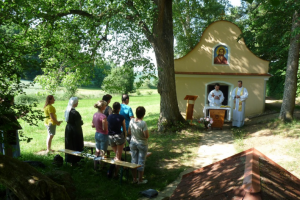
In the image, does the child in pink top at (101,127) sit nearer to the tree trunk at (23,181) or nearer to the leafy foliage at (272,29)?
the tree trunk at (23,181)

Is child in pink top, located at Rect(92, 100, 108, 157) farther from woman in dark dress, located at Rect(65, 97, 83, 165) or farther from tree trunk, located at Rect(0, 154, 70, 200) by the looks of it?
tree trunk, located at Rect(0, 154, 70, 200)

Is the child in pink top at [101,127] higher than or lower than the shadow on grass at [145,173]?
higher

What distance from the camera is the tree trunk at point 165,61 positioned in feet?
36.4

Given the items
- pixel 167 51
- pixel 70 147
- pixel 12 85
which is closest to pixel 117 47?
pixel 167 51

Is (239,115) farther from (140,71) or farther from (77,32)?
(77,32)

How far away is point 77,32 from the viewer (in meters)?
10.5

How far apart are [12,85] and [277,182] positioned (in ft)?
11.6

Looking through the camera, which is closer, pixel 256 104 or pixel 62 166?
pixel 62 166

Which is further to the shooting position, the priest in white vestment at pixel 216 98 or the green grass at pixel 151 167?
the priest in white vestment at pixel 216 98

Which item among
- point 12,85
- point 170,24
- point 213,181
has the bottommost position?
point 213,181

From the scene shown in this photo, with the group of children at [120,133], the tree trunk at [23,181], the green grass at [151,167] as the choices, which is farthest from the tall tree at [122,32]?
the tree trunk at [23,181]

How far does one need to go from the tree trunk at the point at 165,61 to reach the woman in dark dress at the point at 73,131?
15.2 feet

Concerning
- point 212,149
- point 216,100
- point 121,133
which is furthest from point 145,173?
point 216,100

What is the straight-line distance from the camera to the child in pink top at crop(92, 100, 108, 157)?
20.8 ft
